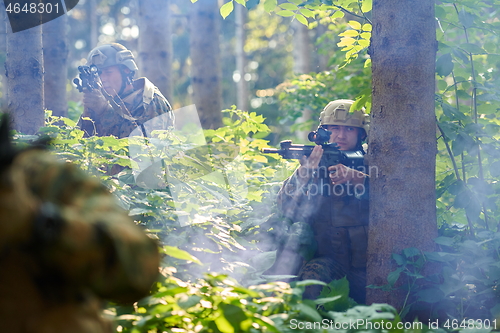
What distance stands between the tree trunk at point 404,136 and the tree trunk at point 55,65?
5073 millimetres

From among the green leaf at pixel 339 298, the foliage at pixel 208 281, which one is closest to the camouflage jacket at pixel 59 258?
the foliage at pixel 208 281

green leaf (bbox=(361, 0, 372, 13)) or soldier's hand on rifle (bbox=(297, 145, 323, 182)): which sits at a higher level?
green leaf (bbox=(361, 0, 372, 13))

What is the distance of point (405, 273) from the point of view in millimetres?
3342

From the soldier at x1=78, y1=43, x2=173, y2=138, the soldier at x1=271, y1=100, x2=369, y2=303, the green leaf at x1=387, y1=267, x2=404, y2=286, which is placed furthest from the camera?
the soldier at x1=78, y1=43, x2=173, y2=138

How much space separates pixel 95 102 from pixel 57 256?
194 inches

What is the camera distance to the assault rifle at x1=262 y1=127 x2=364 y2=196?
14.2 ft

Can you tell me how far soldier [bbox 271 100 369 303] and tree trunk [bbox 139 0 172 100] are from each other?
557 centimetres

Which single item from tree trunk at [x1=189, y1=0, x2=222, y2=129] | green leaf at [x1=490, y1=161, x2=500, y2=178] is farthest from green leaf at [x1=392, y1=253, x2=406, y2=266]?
tree trunk at [x1=189, y1=0, x2=222, y2=129]

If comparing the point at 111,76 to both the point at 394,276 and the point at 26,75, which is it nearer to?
the point at 26,75

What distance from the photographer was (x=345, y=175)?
4.33 m

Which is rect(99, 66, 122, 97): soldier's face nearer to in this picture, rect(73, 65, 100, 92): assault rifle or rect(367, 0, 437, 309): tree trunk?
rect(73, 65, 100, 92): assault rifle

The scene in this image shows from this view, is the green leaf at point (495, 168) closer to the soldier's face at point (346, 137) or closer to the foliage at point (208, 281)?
the soldier's face at point (346, 137)

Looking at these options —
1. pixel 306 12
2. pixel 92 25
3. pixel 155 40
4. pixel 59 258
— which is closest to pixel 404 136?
pixel 306 12

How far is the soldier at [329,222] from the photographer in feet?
14.1
